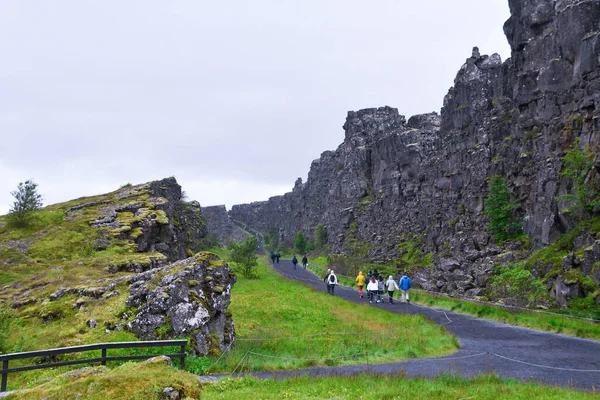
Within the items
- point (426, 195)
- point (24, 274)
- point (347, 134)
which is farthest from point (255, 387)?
point (347, 134)

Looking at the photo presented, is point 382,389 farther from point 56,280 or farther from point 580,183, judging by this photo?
point 580,183

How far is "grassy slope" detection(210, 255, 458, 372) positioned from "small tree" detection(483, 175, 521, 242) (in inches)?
815

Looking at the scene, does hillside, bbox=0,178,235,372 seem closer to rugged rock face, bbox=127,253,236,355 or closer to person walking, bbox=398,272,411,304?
rugged rock face, bbox=127,253,236,355

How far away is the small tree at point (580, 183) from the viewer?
32.0m

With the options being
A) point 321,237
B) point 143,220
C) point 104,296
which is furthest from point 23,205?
point 321,237

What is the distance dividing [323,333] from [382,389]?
919 centimetres

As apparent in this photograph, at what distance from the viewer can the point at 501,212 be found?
45469 mm

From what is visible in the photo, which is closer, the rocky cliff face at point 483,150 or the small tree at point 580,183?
the small tree at point 580,183

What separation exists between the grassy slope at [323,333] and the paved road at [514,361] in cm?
102

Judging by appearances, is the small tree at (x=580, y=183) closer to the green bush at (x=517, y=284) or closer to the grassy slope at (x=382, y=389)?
the green bush at (x=517, y=284)

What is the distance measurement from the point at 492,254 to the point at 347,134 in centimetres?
6664

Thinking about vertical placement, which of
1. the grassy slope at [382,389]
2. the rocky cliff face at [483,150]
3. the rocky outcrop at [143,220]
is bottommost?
the grassy slope at [382,389]

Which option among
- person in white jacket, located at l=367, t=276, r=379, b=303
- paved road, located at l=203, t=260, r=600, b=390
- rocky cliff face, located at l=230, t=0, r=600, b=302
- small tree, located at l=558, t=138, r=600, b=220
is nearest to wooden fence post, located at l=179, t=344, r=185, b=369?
paved road, located at l=203, t=260, r=600, b=390

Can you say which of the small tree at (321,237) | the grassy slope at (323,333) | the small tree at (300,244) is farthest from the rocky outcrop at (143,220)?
the small tree at (300,244)
